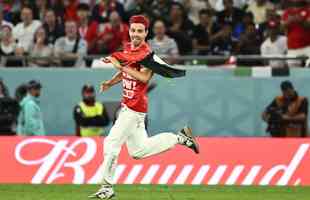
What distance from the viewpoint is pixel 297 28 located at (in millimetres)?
20344

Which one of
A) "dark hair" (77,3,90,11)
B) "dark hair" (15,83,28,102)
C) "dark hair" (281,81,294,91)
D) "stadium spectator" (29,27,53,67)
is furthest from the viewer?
"dark hair" (77,3,90,11)

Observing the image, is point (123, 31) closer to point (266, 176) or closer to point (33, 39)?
point (33, 39)

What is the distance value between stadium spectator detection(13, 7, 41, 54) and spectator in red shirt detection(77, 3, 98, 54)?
2.69 ft

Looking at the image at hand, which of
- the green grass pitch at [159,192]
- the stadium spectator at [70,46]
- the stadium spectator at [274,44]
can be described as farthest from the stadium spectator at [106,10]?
the green grass pitch at [159,192]

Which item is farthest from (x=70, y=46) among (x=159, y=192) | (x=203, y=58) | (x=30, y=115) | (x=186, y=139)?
(x=186, y=139)

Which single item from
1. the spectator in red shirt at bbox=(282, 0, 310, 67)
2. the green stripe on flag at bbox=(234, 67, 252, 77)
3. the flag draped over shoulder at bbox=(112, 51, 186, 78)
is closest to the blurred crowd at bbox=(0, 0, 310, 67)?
the spectator in red shirt at bbox=(282, 0, 310, 67)

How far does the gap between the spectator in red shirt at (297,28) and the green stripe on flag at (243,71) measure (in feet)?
2.73

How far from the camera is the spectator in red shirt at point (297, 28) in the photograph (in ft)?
66.3

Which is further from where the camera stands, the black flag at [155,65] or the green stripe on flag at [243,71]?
the green stripe on flag at [243,71]

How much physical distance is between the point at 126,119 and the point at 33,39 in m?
8.22

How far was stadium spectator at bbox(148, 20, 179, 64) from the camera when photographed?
2012cm

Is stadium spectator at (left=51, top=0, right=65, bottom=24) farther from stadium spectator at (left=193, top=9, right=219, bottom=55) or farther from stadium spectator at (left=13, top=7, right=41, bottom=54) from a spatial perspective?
stadium spectator at (left=193, top=9, right=219, bottom=55)

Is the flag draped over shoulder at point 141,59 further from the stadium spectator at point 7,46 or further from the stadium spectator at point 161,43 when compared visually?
the stadium spectator at point 7,46

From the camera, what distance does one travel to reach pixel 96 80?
20.2 metres
